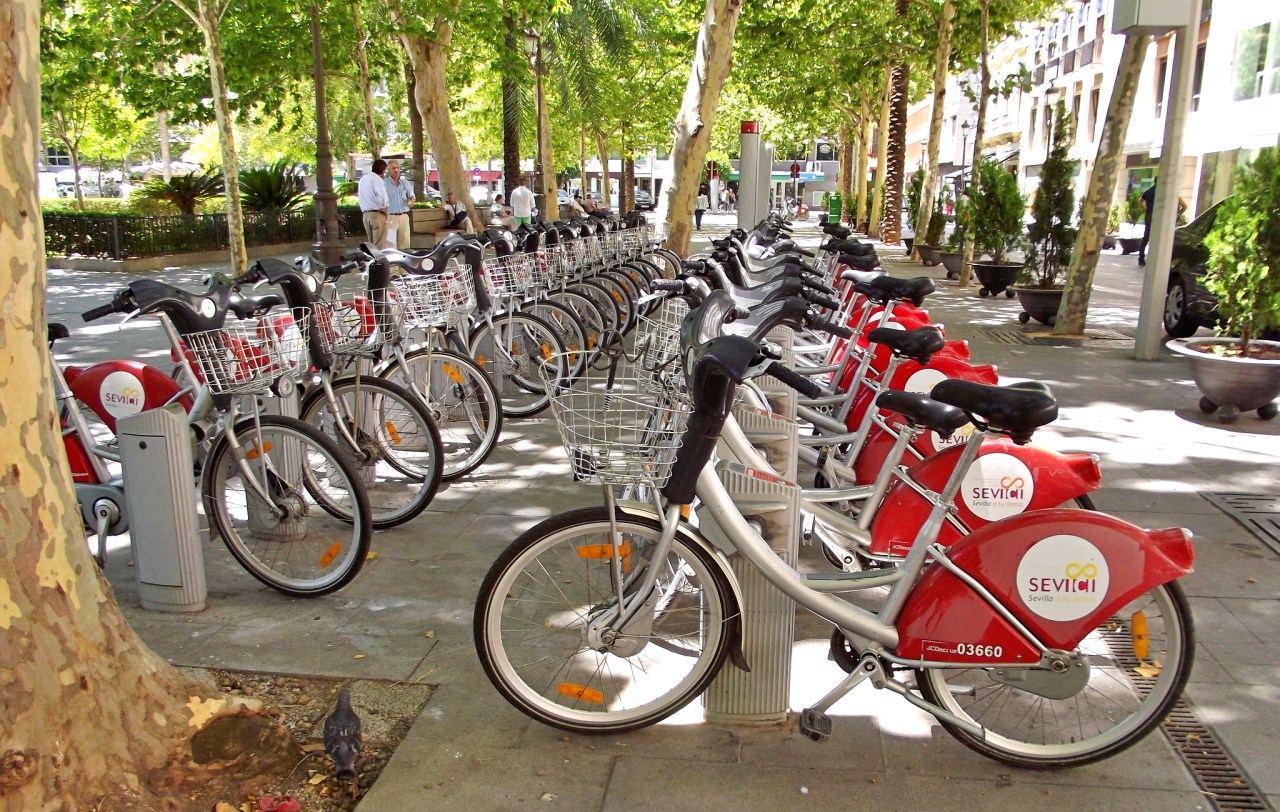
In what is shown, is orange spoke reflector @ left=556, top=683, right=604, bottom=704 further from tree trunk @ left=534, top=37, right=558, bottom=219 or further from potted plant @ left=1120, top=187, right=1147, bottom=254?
tree trunk @ left=534, top=37, right=558, bottom=219

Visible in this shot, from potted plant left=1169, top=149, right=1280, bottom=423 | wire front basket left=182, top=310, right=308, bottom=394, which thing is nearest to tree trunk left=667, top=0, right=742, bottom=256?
potted plant left=1169, top=149, right=1280, bottom=423

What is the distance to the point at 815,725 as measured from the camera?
284 cm

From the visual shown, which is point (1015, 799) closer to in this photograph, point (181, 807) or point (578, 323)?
point (181, 807)

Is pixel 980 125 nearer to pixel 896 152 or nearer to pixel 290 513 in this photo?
pixel 896 152

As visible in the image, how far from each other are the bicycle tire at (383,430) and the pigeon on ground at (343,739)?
1.72 metres

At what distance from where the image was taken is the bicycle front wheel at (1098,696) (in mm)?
2738

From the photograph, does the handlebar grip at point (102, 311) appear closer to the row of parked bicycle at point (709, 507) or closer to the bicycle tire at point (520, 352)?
the row of parked bicycle at point (709, 507)

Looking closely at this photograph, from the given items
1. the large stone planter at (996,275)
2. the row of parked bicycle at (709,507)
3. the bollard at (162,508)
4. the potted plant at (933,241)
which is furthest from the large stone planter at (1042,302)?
the bollard at (162,508)

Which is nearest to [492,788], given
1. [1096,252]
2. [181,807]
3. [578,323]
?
[181,807]

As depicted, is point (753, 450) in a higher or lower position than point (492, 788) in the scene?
higher

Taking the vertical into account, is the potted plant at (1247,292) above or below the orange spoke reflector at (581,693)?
above

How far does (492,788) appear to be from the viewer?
9.18ft

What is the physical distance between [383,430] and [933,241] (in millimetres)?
17397

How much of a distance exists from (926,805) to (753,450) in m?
1.18
